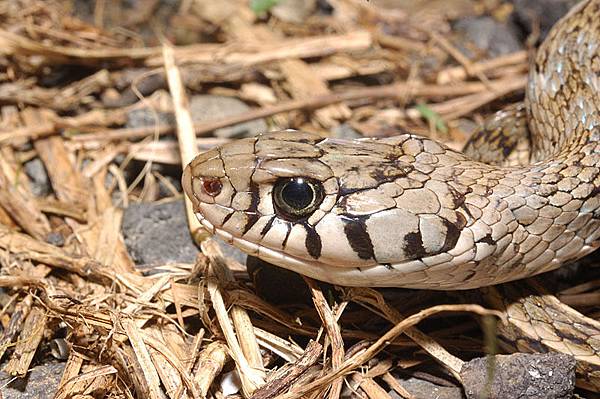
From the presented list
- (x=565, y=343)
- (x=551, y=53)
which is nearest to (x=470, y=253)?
(x=565, y=343)

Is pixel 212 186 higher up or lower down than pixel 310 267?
higher up

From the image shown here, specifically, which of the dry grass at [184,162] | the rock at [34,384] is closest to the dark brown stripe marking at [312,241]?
the dry grass at [184,162]

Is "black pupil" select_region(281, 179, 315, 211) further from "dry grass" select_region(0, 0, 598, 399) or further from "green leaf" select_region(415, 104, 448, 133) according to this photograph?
"green leaf" select_region(415, 104, 448, 133)

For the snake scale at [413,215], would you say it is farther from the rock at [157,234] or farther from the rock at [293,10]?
the rock at [293,10]

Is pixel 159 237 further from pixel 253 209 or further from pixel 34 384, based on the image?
pixel 253 209

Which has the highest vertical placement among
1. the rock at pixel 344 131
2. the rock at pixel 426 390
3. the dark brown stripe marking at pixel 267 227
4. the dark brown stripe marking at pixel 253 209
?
the rock at pixel 344 131

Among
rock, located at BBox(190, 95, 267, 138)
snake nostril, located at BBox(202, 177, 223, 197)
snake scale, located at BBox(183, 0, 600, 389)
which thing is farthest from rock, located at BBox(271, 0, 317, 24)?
snake nostril, located at BBox(202, 177, 223, 197)

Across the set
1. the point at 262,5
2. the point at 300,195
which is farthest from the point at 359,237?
the point at 262,5
